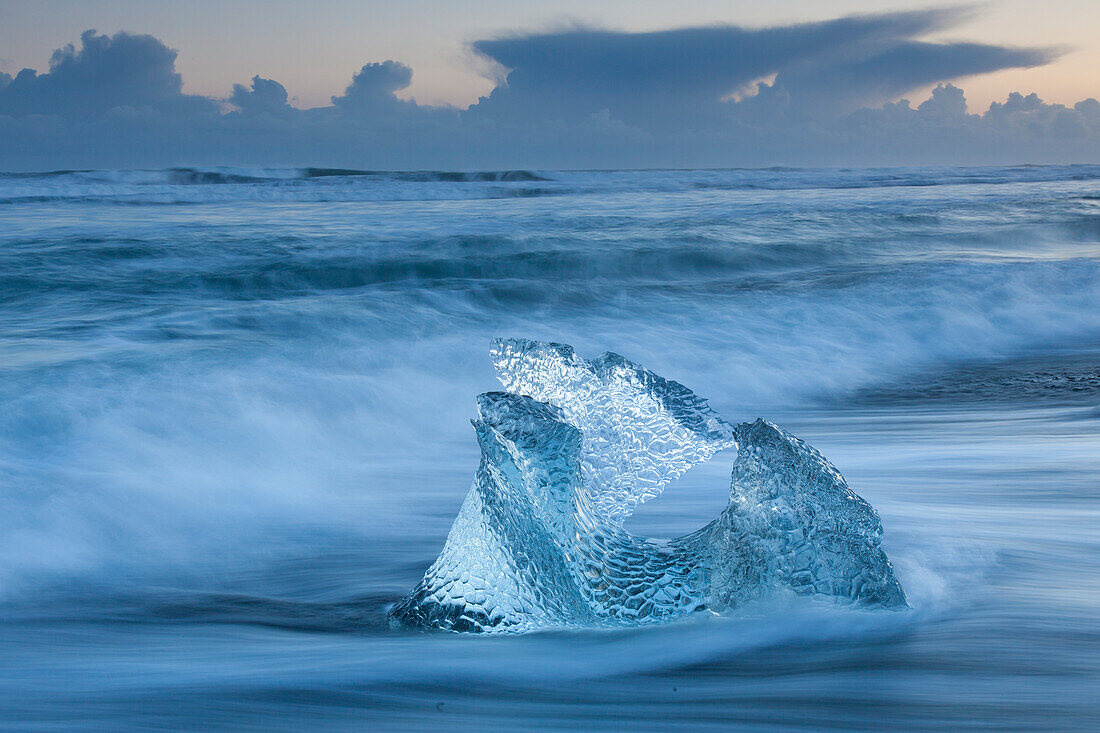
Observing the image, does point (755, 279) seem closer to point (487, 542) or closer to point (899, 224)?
point (899, 224)

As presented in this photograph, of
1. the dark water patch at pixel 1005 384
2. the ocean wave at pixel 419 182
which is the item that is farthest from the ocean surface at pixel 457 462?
the ocean wave at pixel 419 182

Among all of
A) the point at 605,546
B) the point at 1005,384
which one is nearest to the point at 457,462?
the point at 605,546

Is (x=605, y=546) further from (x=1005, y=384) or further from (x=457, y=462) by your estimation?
(x=1005, y=384)

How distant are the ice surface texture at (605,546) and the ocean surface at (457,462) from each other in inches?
2.9

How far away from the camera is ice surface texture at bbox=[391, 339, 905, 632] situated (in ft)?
6.59

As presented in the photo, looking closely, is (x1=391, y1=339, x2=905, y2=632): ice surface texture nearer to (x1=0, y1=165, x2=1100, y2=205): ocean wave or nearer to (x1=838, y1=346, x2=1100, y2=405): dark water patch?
(x1=838, y1=346, x2=1100, y2=405): dark water patch

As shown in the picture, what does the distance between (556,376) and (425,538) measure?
1057mm

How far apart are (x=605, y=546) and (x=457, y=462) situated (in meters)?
2.39

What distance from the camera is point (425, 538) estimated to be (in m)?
3.24

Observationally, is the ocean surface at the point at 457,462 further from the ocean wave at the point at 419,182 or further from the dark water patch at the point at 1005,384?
the ocean wave at the point at 419,182

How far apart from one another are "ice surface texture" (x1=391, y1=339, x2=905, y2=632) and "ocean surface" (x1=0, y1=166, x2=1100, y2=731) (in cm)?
7

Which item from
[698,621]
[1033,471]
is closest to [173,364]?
[698,621]

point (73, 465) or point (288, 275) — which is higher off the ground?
point (288, 275)

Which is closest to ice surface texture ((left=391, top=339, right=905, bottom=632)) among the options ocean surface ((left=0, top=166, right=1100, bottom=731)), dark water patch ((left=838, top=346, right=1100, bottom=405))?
ocean surface ((left=0, top=166, right=1100, bottom=731))
